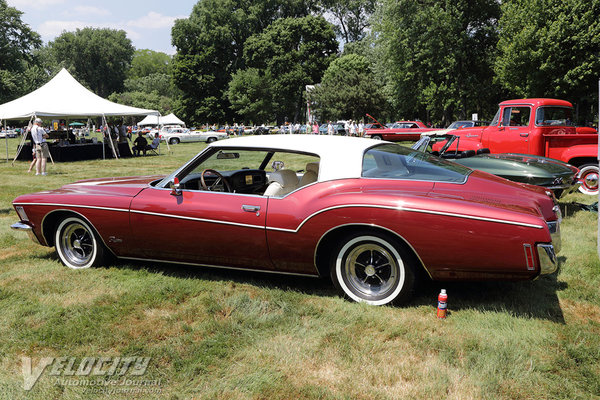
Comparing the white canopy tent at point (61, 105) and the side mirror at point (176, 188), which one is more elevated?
the white canopy tent at point (61, 105)

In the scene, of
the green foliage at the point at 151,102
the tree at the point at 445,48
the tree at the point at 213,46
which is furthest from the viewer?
the green foliage at the point at 151,102

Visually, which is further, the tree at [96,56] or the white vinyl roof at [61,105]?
the tree at [96,56]

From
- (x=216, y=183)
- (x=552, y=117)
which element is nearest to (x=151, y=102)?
(x=552, y=117)

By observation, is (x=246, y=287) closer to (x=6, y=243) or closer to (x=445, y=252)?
(x=445, y=252)

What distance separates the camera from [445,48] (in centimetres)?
3328

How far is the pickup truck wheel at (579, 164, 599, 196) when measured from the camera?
347 inches

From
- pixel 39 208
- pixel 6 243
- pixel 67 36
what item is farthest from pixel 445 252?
pixel 67 36

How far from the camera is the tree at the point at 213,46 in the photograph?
60.3 m

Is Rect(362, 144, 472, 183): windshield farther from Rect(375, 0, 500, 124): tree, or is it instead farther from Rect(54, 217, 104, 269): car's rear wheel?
Rect(375, 0, 500, 124): tree

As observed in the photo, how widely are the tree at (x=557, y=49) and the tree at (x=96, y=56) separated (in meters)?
89.4

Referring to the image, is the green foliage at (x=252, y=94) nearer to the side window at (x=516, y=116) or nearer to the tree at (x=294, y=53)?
the tree at (x=294, y=53)

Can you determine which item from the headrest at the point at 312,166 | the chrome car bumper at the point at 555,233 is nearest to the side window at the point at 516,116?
the chrome car bumper at the point at 555,233

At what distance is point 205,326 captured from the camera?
3.37m

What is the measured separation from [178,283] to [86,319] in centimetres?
88
